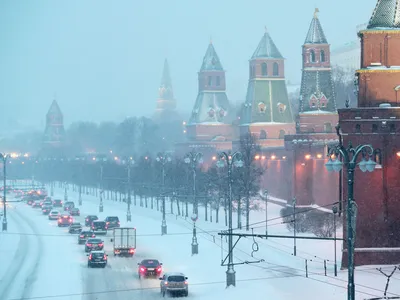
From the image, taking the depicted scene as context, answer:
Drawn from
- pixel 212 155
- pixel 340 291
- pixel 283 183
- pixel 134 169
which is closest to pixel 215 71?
pixel 212 155

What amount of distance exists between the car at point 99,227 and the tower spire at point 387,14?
34.1m

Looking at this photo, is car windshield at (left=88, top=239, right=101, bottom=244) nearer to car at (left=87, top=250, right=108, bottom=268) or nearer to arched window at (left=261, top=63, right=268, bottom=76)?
car at (left=87, top=250, right=108, bottom=268)

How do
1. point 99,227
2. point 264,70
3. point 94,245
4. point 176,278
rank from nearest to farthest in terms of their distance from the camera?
point 176,278
point 94,245
point 99,227
point 264,70


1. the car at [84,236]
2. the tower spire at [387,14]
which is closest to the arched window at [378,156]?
the tower spire at [387,14]

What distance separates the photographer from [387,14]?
58031mm

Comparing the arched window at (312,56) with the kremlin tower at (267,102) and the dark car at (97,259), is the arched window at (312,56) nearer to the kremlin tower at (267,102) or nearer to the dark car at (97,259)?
the kremlin tower at (267,102)

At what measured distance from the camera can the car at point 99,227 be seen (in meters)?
83.5

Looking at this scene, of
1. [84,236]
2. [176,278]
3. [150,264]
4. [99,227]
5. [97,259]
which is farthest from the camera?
[99,227]

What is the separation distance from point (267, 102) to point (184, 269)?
235 ft

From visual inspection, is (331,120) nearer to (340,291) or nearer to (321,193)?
(321,193)

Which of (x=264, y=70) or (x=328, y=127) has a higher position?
(x=264, y=70)

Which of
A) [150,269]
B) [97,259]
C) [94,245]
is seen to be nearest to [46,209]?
[94,245]

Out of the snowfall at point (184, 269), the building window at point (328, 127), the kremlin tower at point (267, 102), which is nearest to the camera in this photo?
the snowfall at point (184, 269)

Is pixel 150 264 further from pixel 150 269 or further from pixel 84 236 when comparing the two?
pixel 84 236
